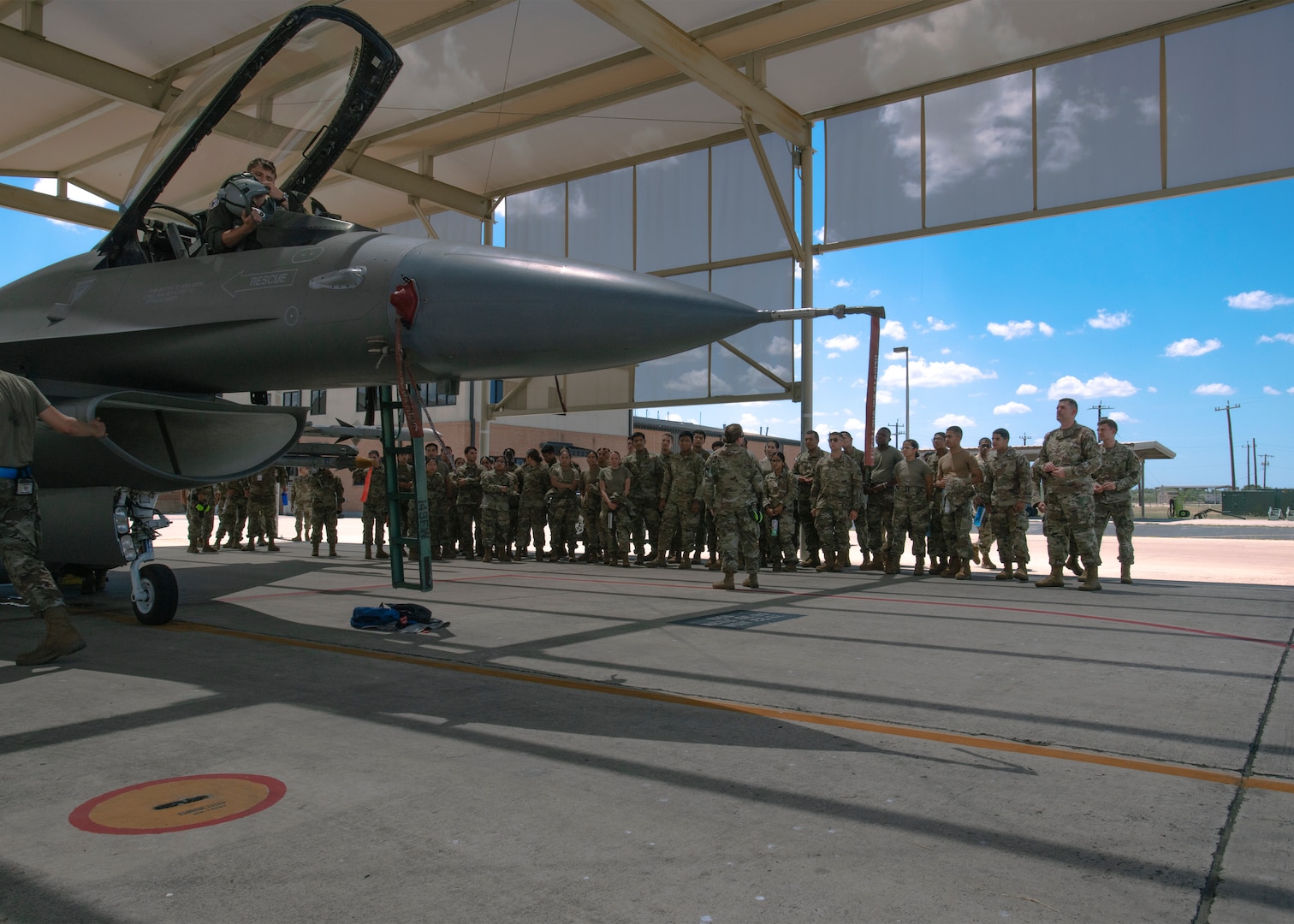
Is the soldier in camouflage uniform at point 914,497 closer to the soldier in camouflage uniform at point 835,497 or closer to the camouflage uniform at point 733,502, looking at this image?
the soldier in camouflage uniform at point 835,497

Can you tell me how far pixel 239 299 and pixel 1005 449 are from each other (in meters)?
7.82

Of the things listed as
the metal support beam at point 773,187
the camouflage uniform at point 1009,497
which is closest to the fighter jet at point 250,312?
the camouflage uniform at point 1009,497

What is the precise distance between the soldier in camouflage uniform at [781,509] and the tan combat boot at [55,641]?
299 inches

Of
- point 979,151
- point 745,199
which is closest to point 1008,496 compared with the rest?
point 979,151

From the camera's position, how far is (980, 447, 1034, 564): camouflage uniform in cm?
937

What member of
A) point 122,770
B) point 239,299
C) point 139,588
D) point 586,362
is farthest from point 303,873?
point 139,588

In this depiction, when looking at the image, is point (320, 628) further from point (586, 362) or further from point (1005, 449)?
point (1005, 449)

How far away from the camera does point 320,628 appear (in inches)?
230

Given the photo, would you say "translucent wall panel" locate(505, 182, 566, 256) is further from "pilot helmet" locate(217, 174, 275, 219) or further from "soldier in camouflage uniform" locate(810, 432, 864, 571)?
"pilot helmet" locate(217, 174, 275, 219)

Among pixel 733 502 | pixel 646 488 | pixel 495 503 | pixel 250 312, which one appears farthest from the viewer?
pixel 495 503

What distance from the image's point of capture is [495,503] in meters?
12.4

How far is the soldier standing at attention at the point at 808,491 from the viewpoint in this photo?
1101 cm

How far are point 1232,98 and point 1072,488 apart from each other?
6.47m

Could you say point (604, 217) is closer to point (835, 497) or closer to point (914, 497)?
point (835, 497)
